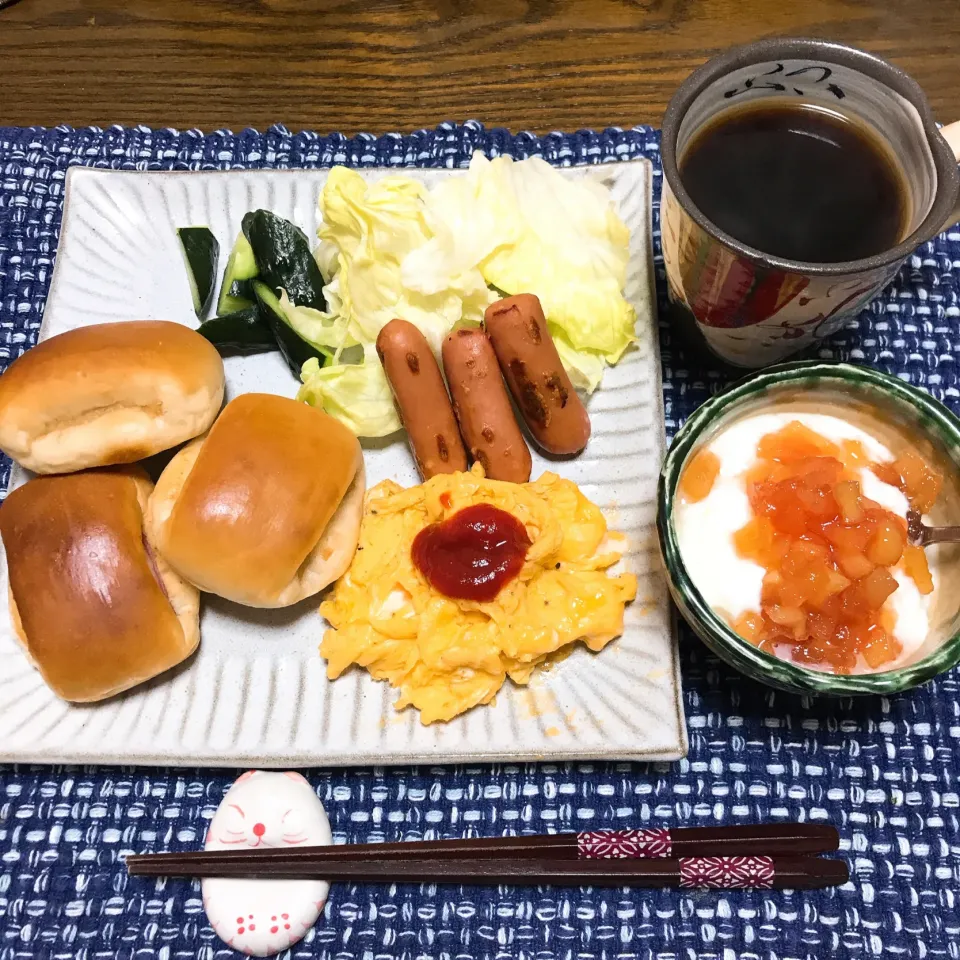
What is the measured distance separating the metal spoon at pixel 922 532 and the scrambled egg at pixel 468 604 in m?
0.76

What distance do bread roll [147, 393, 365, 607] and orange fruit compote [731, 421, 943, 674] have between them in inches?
46.5

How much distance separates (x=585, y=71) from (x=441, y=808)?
293 centimetres

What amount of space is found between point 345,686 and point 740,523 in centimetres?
123

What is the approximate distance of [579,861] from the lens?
2.20m

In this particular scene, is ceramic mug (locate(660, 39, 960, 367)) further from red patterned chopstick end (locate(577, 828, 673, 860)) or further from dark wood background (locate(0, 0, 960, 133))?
red patterned chopstick end (locate(577, 828, 673, 860))

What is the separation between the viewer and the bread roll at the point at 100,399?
231cm

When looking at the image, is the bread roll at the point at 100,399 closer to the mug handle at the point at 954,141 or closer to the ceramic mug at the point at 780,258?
the ceramic mug at the point at 780,258

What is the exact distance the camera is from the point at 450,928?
221cm

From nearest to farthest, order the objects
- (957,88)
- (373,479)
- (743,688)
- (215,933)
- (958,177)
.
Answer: (958,177), (215,933), (743,688), (373,479), (957,88)

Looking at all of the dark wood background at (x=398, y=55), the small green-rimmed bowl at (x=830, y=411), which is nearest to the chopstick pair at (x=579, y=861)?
the small green-rimmed bowl at (x=830, y=411)

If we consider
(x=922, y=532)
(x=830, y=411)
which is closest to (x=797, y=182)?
(x=830, y=411)

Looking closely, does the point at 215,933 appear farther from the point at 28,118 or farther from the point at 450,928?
the point at 28,118

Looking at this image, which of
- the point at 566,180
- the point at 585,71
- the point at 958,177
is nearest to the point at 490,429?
the point at 566,180

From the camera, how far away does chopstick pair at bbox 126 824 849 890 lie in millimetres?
2184
